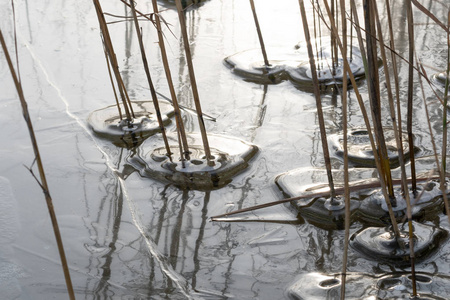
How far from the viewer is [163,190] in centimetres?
201

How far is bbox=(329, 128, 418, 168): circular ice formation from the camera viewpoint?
210cm

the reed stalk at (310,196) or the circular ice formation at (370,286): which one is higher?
the reed stalk at (310,196)

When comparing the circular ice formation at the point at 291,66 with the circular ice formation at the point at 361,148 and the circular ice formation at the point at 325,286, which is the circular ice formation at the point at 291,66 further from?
the circular ice formation at the point at 325,286

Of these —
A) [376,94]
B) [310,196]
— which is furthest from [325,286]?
[376,94]

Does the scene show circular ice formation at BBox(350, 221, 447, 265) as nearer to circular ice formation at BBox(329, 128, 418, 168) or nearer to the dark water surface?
the dark water surface

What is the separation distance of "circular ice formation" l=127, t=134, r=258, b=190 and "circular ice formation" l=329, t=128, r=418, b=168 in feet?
0.96

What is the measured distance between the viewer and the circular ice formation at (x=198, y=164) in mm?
2055

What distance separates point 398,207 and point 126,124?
3.60 feet

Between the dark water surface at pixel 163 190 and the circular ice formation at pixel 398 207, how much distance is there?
46mm

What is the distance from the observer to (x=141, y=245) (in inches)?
68.6

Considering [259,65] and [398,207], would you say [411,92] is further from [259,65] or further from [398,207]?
[259,65]

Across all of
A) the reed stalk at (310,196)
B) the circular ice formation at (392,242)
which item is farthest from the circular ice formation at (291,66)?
the circular ice formation at (392,242)

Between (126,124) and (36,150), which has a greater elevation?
(36,150)

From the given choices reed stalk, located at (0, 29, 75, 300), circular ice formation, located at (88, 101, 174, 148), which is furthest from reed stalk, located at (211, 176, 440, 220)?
reed stalk, located at (0, 29, 75, 300)
